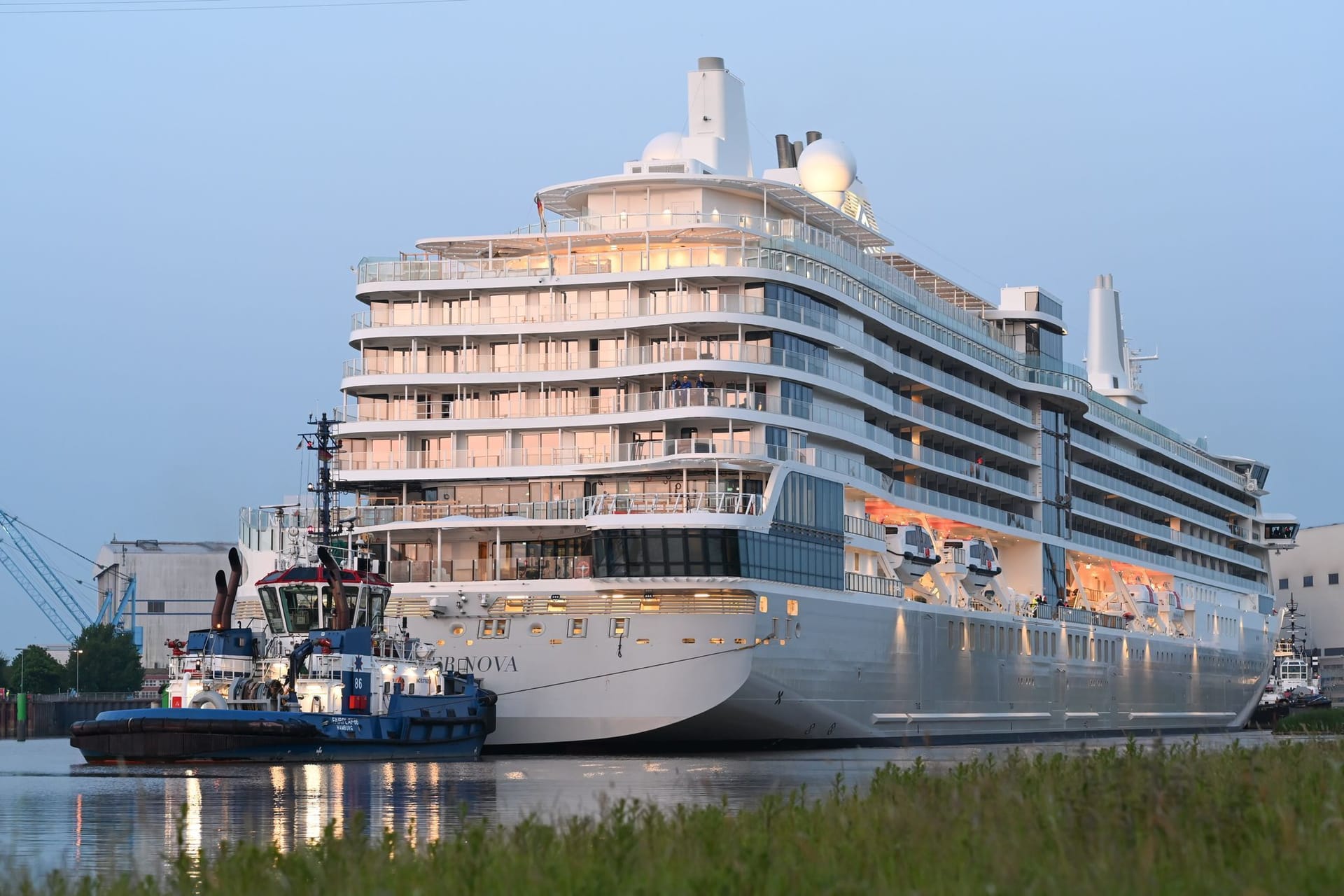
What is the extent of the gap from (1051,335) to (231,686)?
4943 centimetres

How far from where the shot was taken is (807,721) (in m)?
60.2

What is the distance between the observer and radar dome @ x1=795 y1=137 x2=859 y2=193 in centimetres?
8375

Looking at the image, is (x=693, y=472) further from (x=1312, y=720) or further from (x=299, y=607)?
(x=1312, y=720)

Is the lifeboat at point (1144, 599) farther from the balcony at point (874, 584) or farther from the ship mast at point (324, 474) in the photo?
the ship mast at point (324, 474)

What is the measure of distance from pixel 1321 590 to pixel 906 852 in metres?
149

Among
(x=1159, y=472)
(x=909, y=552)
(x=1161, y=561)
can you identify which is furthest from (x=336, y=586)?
(x=1159, y=472)

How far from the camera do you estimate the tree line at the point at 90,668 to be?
445 feet

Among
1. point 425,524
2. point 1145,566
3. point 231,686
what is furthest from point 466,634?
point 1145,566

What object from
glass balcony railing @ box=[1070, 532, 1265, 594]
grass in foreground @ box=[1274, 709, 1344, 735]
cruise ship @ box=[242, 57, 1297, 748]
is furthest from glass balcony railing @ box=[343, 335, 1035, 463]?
grass in foreground @ box=[1274, 709, 1344, 735]

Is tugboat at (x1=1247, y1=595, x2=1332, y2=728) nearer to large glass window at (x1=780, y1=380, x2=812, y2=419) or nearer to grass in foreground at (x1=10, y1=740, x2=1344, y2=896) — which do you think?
large glass window at (x1=780, y1=380, x2=812, y2=419)

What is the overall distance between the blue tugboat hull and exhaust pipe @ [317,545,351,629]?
377 centimetres

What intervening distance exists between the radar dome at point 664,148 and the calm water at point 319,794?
2815 centimetres

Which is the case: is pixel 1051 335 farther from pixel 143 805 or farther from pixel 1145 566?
pixel 143 805

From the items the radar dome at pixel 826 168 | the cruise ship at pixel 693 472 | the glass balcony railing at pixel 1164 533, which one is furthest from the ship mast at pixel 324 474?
the glass balcony railing at pixel 1164 533
